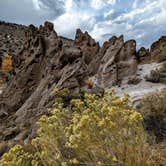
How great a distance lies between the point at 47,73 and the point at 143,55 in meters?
11.7

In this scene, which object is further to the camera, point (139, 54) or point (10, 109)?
point (139, 54)

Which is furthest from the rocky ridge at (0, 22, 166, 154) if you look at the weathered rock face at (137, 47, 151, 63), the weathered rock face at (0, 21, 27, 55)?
the weathered rock face at (0, 21, 27, 55)

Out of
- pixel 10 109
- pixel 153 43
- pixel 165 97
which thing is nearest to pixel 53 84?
pixel 10 109

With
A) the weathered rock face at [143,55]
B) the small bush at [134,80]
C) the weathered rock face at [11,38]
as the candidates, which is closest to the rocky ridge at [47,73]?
the weathered rock face at [143,55]

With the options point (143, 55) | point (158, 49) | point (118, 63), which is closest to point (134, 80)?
point (118, 63)

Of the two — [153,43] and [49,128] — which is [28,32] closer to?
[153,43]

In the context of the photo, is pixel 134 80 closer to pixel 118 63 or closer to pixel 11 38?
pixel 118 63

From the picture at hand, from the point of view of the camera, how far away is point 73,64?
1888cm

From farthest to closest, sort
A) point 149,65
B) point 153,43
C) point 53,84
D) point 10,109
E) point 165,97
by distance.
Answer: point 153,43 < point 149,65 < point 10,109 < point 53,84 < point 165,97

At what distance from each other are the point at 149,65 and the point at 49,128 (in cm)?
2114

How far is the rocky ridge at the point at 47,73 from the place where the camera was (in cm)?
1647

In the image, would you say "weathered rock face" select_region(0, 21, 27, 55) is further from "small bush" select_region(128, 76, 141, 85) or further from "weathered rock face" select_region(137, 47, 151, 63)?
"small bush" select_region(128, 76, 141, 85)

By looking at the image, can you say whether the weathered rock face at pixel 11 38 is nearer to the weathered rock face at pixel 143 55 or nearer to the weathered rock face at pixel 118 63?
the weathered rock face at pixel 143 55

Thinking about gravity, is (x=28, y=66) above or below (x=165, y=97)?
above
